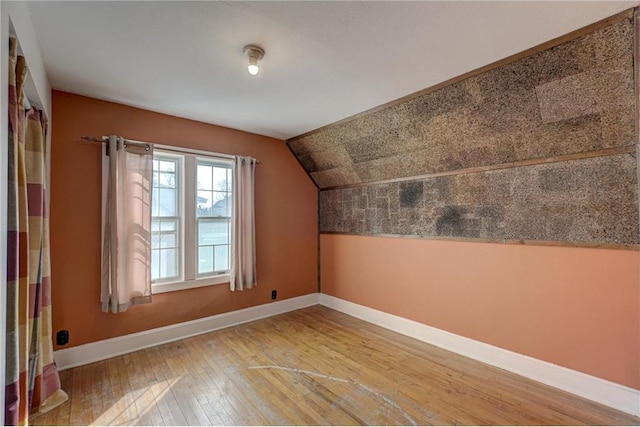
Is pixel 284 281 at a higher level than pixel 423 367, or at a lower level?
higher

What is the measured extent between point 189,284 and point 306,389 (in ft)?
5.96

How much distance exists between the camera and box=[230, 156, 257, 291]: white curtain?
142 inches

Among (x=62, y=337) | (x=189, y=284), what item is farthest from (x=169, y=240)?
(x=62, y=337)

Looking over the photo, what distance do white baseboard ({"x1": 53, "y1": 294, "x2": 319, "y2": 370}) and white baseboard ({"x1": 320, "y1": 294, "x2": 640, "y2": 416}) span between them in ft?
4.49

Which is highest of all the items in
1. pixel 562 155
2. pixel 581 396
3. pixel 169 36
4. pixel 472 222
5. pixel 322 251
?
pixel 169 36

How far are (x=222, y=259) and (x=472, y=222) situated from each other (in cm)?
288

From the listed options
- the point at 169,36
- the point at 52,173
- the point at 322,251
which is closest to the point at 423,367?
the point at 322,251

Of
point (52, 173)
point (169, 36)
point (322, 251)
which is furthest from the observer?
point (322, 251)

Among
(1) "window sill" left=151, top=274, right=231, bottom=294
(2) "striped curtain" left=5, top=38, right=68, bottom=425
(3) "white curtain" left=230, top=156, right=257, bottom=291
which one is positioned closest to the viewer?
(2) "striped curtain" left=5, top=38, right=68, bottom=425

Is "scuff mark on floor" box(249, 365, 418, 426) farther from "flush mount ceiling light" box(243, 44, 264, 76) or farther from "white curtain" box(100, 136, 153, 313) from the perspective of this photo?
"flush mount ceiling light" box(243, 44, 264, 76)

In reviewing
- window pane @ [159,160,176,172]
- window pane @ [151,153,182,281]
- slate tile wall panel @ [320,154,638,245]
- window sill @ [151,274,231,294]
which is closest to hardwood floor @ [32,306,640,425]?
window sill @ [151,274,231,294]

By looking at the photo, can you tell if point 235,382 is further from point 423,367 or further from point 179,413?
point 423,367

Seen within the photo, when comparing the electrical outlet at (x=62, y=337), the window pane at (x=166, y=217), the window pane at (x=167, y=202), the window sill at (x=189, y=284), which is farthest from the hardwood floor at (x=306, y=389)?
the window pane at (x=167, y=202)

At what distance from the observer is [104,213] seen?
281 centimetres
